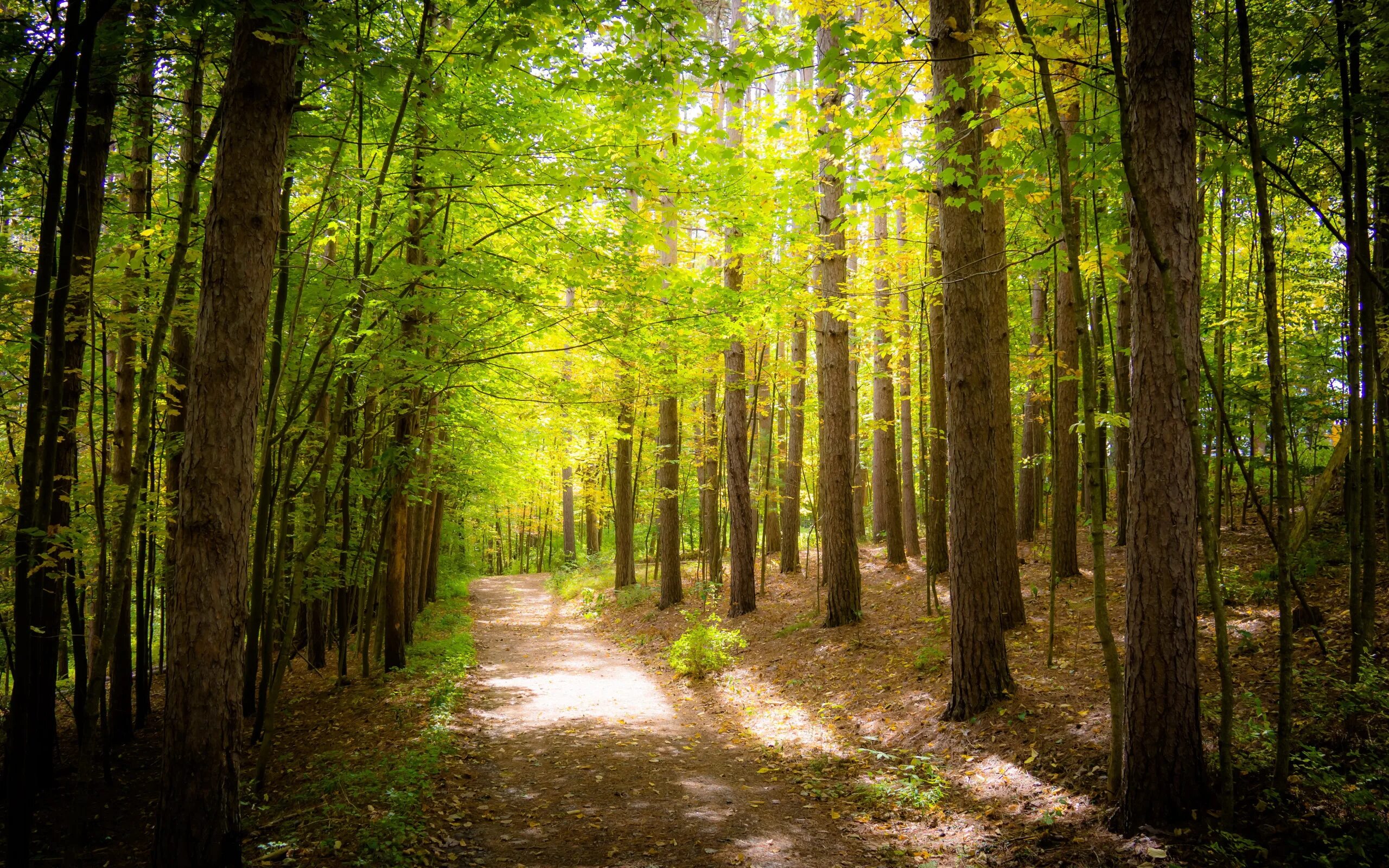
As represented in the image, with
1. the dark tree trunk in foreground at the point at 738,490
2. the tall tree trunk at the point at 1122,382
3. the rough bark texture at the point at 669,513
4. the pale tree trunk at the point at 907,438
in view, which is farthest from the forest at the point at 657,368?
the pale tree trunk at the point at 907,438

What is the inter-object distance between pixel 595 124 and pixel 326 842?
7162mm

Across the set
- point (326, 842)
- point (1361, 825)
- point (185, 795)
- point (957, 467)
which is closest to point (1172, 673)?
point (1361, 825)

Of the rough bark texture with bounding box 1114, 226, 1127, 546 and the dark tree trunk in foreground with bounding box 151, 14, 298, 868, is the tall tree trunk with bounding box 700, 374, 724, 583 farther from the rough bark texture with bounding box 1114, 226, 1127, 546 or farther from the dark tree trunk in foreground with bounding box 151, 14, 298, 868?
the dark tree trunk in foreground with bounding box 151, 14, 298, 868

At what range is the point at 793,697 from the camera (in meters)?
8.20

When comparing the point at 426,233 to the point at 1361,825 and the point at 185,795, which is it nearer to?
the point at 185,795

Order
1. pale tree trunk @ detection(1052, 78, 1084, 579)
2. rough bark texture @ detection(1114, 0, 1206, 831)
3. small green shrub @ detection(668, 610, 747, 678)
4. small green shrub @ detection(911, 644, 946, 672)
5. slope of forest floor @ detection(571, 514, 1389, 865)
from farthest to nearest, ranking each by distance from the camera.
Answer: small green shrub @ detection(668, 610, 747, 678) < pale tree trunk @ detection(1052, 78, 1084, 579) < small green shrub @ detection(911, 644, 946, 672) < rough bark texture @ detection(1114, 0, 1206, 831) < slope of forest floor @ detection(571, 514, 1389, 865)

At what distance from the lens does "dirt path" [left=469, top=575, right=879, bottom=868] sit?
4.68 meters

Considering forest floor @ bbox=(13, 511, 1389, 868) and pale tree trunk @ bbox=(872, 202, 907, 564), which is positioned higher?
pale tree trunk @ bbox=(872, 202, 907, 564)

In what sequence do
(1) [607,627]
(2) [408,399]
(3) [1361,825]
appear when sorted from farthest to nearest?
1. (1) [607,627]
2. (2) [408,399]
3. (3) [1361,825]

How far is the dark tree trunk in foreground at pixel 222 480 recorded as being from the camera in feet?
13.5

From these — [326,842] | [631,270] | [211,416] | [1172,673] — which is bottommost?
[326,842]

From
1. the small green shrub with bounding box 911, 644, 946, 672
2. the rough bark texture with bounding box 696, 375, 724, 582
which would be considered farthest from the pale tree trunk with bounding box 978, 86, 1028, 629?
the rough bark texture with bounding box 696, 375, 724, 582

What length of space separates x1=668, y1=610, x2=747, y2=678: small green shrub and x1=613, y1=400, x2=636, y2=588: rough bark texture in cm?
634

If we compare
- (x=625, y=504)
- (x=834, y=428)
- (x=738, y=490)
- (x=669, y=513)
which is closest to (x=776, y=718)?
(x=834, y=428)
